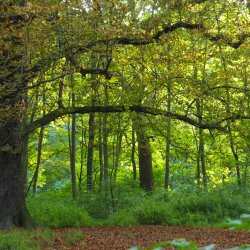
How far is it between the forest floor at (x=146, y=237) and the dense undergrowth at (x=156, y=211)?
76 cm

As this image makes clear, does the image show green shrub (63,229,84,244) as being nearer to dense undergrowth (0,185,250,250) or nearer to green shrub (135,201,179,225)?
dense undergrowth (0,185,250,250)

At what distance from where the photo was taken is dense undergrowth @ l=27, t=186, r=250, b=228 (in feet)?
36.0

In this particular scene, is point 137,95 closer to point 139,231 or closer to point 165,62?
point 165,62

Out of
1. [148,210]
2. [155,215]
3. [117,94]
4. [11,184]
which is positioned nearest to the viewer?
[117,94]

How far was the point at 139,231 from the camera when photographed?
988 centimetres

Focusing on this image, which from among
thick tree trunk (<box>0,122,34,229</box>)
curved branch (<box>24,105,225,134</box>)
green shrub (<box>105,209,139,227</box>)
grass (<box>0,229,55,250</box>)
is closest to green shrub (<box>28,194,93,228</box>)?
green shrub (<box>105,209,139,227</box>)

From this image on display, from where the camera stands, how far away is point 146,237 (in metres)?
8.99

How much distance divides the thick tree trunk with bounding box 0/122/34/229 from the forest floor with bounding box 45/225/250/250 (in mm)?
1137

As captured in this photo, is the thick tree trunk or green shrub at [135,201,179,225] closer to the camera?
the thick tree trunk

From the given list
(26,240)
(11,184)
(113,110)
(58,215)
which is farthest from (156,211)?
(26,240)

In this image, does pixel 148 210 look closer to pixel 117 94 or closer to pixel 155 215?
pixel 155 215

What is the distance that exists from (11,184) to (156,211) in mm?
4168

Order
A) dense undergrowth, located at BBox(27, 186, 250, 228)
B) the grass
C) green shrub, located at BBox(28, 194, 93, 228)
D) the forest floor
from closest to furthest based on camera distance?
the grass, the forest floor, dense undergrowth, located at BBox(27, 186, 250, 228), green shrub, located at BBox(28, 194, 93, 228)

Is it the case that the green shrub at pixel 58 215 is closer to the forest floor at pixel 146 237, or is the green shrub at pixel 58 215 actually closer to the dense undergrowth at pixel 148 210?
the dense undergrowth at pixel 148 210
